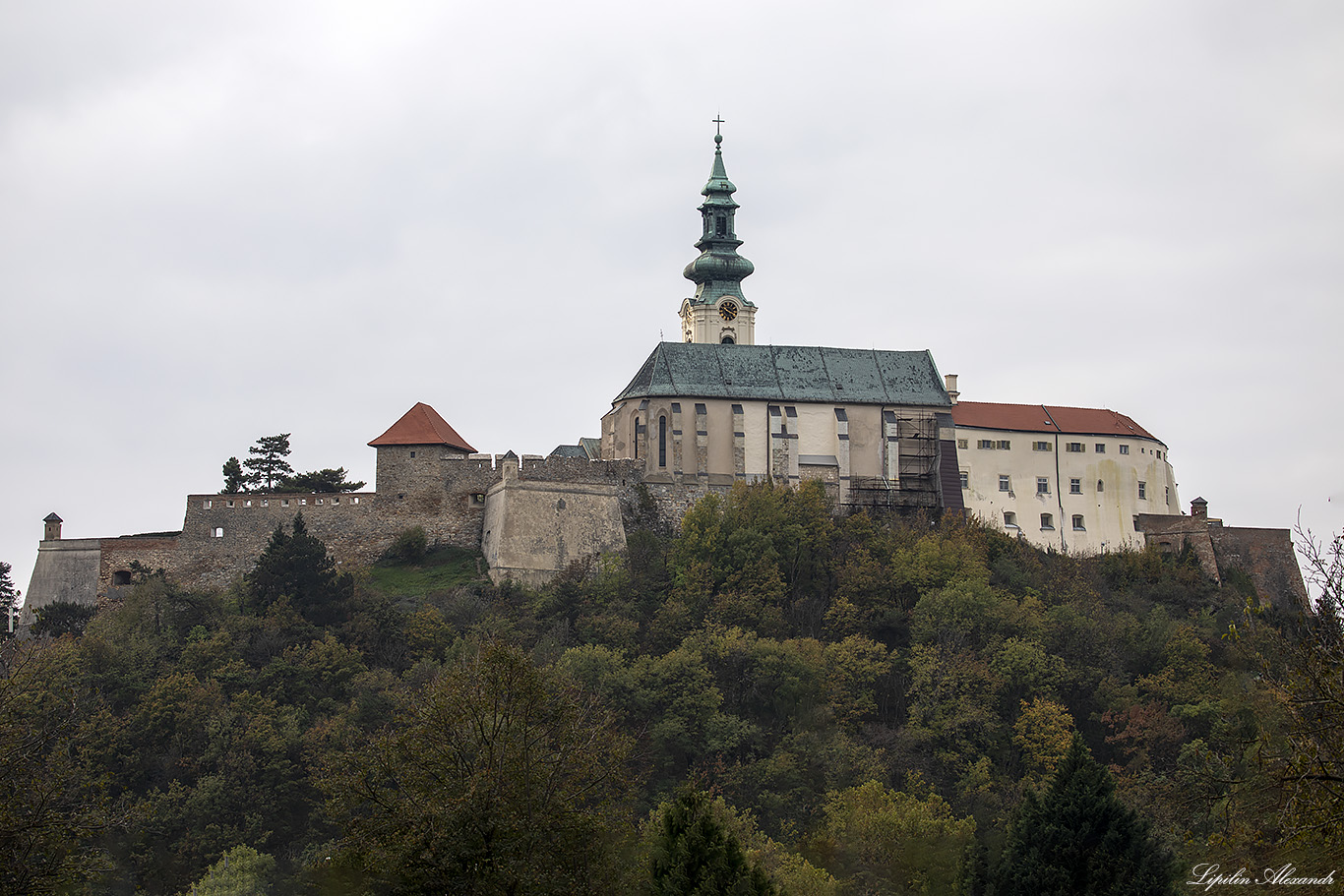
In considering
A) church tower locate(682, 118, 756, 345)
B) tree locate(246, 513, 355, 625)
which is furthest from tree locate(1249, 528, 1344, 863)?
church tower locate(682, 118, 756, 345)

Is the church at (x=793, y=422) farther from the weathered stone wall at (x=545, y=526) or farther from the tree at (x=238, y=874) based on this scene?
the tree at (x=238, y=874)

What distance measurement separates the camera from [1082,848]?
115 ft

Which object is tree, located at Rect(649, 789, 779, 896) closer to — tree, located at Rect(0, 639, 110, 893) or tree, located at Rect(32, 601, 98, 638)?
tree, located at Rect(0, 639, 110, 893)

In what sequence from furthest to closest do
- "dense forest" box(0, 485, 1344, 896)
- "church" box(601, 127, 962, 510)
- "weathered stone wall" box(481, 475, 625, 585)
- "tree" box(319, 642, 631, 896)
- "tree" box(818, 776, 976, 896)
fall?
"church" box(601, 127, 962, 510)
"weathered stone wall" box(481, 475, 625, 585)
"tree" box(818, 776, 976, 896)
"dense forest" box(0, 485, 1344, 896)
"tree" box(319, 642, 631, 896)

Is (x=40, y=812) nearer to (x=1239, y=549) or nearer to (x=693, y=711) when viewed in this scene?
(x=693, y=711)

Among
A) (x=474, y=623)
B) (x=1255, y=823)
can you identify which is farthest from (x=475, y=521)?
(x=1255, y=823)

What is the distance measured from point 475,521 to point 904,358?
20.9m

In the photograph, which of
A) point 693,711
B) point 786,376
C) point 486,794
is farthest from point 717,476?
point 486,794

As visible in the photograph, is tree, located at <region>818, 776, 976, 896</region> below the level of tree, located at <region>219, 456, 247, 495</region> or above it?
below

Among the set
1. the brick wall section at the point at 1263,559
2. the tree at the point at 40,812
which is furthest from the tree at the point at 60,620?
the brick wall section at the point at 1263,559

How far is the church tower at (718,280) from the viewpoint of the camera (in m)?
83.8

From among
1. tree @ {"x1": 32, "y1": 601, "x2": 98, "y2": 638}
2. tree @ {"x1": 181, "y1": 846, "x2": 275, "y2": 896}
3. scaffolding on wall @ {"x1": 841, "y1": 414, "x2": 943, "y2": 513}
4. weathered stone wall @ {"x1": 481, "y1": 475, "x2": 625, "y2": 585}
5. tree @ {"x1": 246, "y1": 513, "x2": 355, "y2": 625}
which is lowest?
tree @ {"x1": 181, "y1": 846, "x2": 275, "y2": 896}

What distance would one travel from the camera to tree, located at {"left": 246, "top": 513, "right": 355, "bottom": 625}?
56500 millimetres

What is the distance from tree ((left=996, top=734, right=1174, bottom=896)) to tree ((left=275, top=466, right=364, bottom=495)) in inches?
1536
